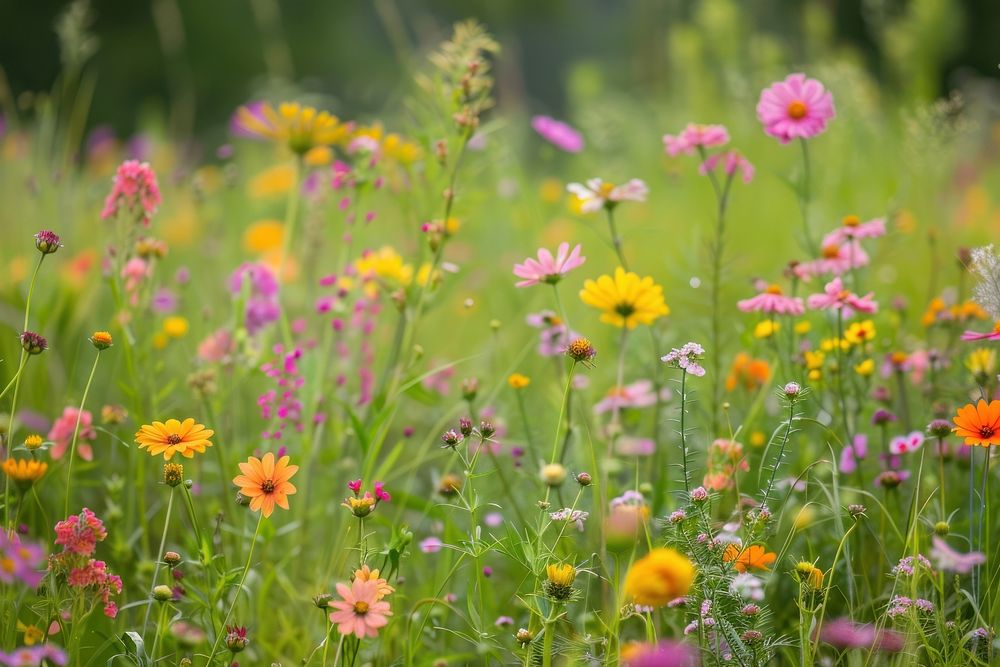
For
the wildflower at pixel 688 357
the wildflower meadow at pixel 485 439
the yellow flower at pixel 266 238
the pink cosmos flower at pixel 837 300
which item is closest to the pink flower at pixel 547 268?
the wildflower meadow at pixel 485 439

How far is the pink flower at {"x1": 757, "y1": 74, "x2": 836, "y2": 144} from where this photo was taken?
1.19 metres

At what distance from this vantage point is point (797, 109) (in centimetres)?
120

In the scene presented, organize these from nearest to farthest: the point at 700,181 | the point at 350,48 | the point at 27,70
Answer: the point at 700,181
the point at 27,70
the point at 350,48

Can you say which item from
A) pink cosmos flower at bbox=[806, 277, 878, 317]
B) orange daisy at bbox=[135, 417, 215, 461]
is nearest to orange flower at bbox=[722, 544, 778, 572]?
pink cosmos flower at bbox=[806, 277, 878, 317]

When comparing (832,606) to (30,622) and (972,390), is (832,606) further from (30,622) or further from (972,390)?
(30,622)

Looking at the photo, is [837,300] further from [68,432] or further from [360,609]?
[68,432]

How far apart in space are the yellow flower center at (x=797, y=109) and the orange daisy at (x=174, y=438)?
920 millimetres

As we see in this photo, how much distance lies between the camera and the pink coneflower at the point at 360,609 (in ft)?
2.60

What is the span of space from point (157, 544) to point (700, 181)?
6.59 feet

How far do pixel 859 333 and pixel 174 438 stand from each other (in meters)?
0.95

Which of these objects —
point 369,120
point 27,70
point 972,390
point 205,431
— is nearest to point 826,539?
point 972,390

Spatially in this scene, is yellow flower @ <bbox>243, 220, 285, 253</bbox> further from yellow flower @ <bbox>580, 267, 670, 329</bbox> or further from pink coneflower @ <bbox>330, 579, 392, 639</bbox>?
pink coneflower @ <bbox>330, 579, 392, 639</bbox>

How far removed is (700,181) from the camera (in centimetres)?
271

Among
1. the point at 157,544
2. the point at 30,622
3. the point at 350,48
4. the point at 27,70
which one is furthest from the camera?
the point at 350,48
